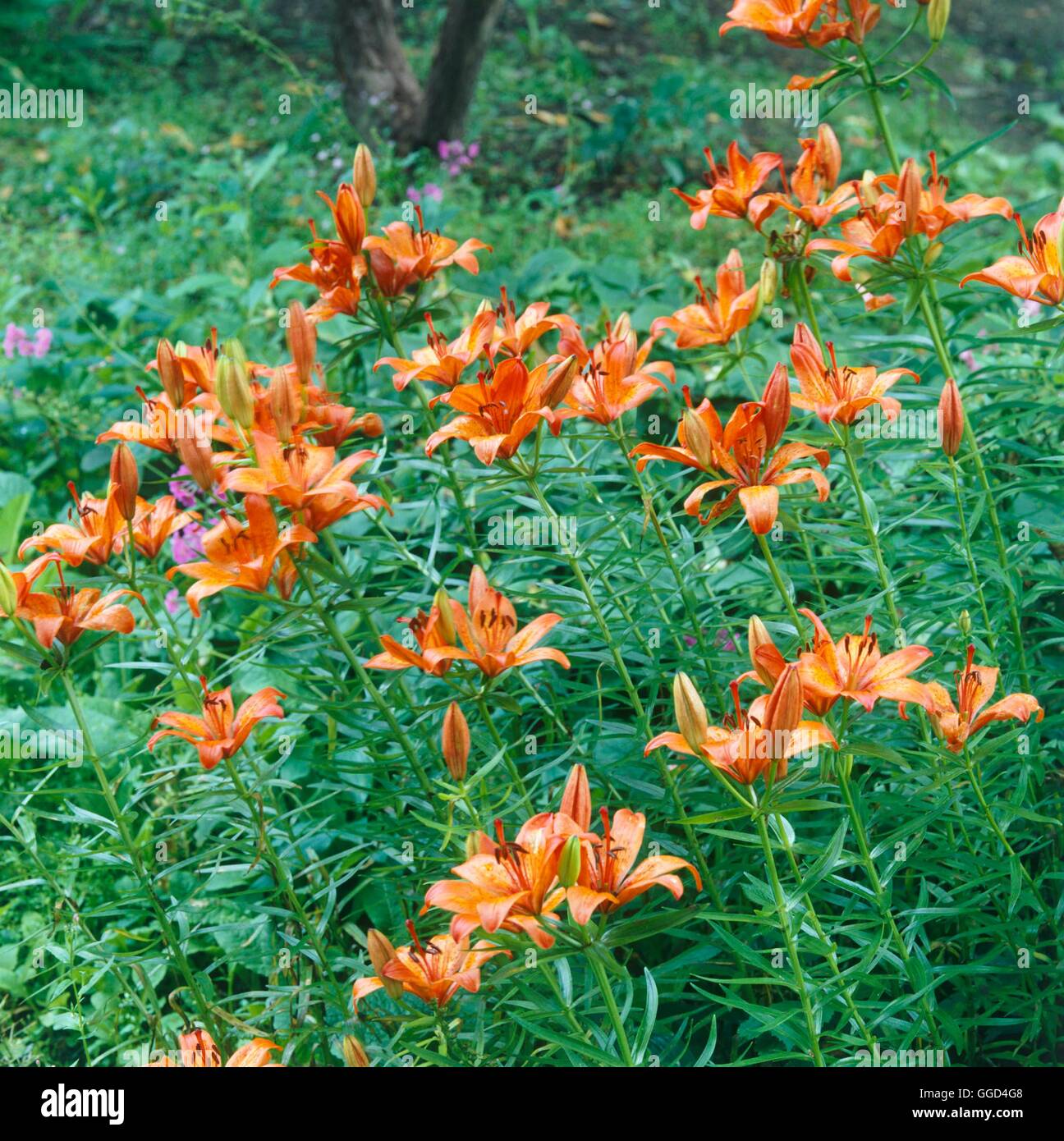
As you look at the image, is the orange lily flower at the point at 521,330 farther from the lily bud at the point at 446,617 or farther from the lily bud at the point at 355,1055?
the lily bud at the point at 355,1055

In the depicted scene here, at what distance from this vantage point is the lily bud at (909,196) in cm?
158

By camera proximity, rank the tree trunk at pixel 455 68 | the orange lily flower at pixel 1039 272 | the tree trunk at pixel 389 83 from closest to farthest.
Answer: the orange lily flower at pixel 1039 272 → the tree trunk at pixel 455 68 → the tree trunk at pixel 389 83

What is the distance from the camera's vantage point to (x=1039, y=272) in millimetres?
1547

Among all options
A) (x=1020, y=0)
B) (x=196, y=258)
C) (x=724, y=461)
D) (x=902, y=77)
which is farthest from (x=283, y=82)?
(x=724, y=461)

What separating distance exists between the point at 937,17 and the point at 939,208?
280mm

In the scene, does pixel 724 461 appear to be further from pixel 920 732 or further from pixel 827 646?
pixel 920 732

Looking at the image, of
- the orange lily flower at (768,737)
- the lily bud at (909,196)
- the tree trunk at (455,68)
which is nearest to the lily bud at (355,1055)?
the orange lily flower at (768,737)

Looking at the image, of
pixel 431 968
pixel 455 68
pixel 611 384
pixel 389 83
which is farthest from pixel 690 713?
pixel 389 83

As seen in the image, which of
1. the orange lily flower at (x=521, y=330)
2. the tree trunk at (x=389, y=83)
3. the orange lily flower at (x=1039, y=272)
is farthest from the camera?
the tree trunk at (x=389, y=83)

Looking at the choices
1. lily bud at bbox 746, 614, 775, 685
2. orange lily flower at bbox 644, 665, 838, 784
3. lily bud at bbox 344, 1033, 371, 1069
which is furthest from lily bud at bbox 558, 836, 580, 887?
lily bud at bbox 344, 1033, 371, 1069

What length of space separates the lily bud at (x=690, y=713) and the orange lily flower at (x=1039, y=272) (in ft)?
2.36

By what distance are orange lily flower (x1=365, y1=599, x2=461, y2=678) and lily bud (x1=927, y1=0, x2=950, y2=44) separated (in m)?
1.03

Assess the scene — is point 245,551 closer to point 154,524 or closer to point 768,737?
point 154,524

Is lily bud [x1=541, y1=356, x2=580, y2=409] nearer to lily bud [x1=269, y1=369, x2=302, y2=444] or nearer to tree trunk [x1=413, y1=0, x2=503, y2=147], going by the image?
lily bud [x1=269, y1=369, x2=302, y2=444]
